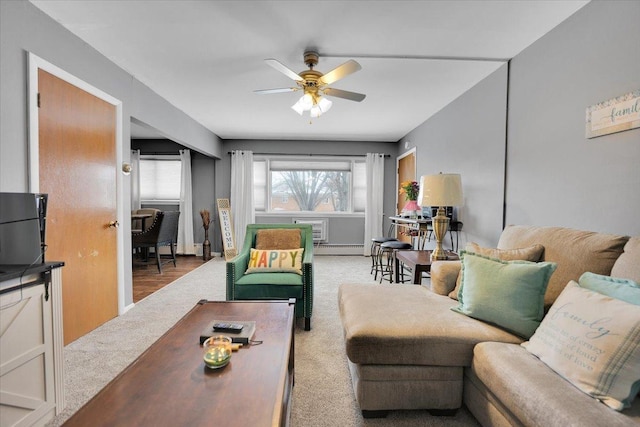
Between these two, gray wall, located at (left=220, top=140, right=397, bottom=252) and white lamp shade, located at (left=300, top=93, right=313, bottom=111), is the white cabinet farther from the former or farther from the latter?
gray wall, located at (left=220, top=140, right=397, bottom=252)

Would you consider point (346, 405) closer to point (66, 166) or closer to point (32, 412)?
point (32, 412)

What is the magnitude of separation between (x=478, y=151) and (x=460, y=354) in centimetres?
233

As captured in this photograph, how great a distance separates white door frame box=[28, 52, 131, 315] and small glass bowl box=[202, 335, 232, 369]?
65.5 inches

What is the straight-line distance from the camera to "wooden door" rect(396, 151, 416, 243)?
5254mm

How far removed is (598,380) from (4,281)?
2379mm

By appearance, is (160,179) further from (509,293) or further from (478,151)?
(509,293)

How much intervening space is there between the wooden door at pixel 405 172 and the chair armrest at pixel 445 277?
3.11 meters

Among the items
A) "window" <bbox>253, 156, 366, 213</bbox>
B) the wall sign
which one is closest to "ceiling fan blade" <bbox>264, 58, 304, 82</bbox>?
the wall sign

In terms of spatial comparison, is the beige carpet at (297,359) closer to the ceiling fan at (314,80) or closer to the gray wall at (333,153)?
the ceiling fan at (314,80)

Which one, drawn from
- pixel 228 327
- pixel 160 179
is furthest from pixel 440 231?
pixel 160 179

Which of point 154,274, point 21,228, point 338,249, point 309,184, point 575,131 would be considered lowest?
point 154,274

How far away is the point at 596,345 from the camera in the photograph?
3.60 ft

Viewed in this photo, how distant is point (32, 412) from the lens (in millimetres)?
1429

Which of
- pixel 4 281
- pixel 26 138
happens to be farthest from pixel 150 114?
pixel 4 281
